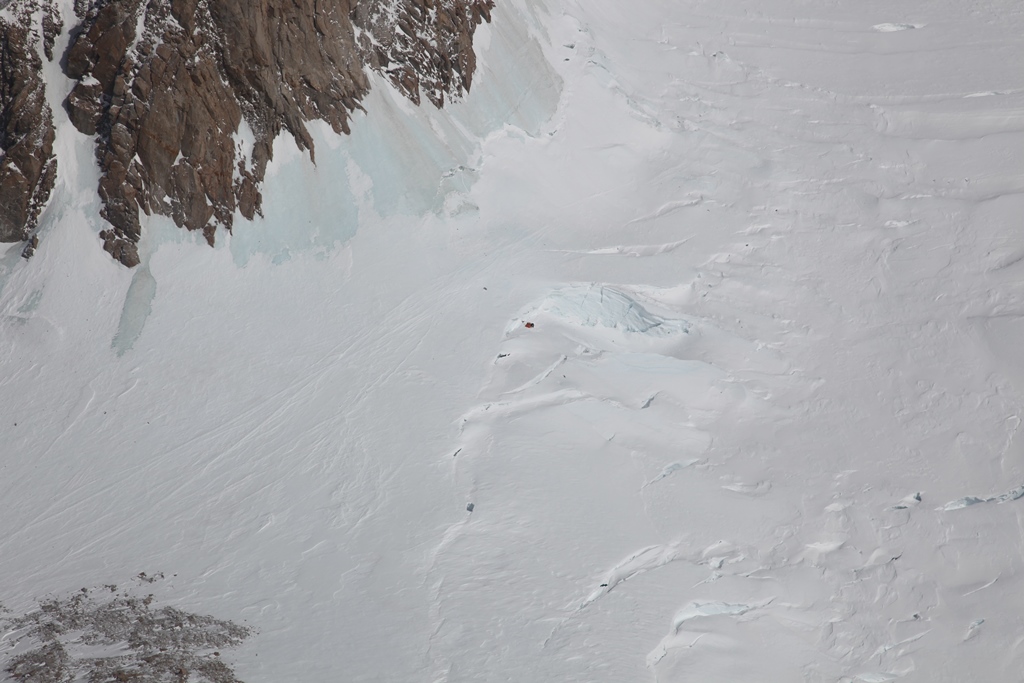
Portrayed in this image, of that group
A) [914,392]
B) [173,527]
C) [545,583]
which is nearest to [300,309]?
[173,527]

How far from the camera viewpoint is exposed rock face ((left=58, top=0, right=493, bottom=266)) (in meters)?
14.0

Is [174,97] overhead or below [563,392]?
overhead

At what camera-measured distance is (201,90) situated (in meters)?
14.3

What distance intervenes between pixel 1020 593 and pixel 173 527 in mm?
10967

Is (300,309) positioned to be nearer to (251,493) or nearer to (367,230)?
(367,230)

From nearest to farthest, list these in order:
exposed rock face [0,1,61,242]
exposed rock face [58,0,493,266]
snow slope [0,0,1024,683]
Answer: snow slope [0,0,1024,683]
exposed rock face [0,1,61,242]
exposed rock face [58,0,493,266]

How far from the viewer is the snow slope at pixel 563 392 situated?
11.2 metres

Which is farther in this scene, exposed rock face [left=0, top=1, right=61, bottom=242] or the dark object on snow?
exposed rock face [left=0, top=1, right=61, bottom=242]

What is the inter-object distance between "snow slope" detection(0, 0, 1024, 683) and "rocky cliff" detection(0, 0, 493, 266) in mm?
416

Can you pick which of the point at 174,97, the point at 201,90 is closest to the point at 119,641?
the point at 174,97

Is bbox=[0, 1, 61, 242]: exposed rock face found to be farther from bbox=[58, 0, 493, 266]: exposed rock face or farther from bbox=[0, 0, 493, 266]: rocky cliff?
bbox=[58, 0, 493, 266]: exposed rock face

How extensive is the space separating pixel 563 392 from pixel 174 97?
7.67 metres

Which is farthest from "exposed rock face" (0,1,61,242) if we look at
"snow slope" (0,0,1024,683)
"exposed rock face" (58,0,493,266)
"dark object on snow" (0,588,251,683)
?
"dark object on snow" (0,588,251,683)

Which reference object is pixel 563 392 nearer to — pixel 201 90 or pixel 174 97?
pixel 201 90
